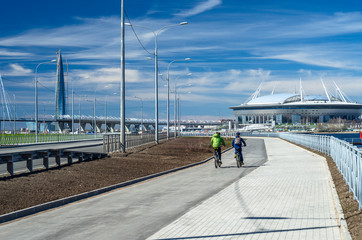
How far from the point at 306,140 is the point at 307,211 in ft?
107

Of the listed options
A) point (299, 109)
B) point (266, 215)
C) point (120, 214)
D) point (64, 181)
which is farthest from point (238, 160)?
point (299, 109)

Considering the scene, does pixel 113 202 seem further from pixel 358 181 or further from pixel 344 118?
pixel 344 118

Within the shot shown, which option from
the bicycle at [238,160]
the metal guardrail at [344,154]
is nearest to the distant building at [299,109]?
Result: the metal guardrail at [344,154]

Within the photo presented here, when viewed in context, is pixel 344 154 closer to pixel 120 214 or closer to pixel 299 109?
pixel 120 214

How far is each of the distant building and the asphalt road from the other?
170 m

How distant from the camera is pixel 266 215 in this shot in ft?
29.7

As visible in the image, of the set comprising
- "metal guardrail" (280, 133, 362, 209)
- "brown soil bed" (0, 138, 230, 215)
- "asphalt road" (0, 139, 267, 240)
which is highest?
"metal guardrail" (280, 133, 362, 209)

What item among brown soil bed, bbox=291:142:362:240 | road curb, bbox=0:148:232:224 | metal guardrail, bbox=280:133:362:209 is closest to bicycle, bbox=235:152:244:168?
Answer: metal guardrail, bbox=280:133:362:209

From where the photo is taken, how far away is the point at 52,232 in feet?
26.0

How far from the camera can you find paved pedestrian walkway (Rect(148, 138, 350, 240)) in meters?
7.48

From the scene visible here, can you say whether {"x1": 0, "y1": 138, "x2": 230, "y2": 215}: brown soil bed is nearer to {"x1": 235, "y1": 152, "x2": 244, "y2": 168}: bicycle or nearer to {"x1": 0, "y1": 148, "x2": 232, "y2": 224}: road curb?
{"x1": 0, "y1": 148, "x2": 232, "y2": 224}: road curb

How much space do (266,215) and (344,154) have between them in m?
6.06

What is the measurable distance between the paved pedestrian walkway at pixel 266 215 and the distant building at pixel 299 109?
6646 inches

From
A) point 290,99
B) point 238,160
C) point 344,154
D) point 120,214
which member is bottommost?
point 120,214
